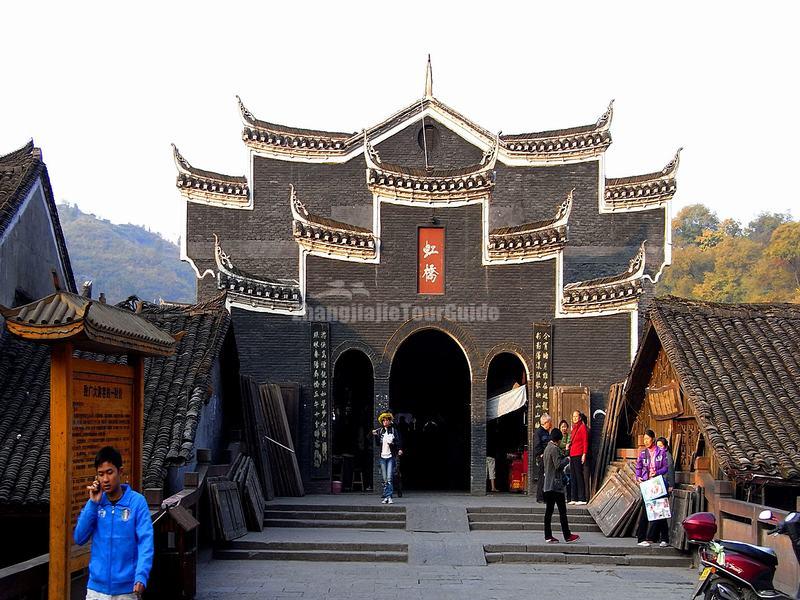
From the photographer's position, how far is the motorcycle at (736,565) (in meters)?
7.95

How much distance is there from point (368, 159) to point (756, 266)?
38355 mm

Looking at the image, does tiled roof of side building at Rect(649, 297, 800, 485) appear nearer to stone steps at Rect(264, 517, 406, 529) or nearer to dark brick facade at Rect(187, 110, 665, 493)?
dark brick facade at Rect(187, 110, 665, 493)

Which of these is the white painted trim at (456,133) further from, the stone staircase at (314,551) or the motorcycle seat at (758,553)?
the motorcycle seat at (758,553)

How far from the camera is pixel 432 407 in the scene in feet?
77.9

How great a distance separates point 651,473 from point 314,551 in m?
4.19

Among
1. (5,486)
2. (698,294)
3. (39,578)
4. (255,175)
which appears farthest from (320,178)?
(698,294)

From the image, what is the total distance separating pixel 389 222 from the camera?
1958cm

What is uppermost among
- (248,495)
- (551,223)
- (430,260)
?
(551,223)

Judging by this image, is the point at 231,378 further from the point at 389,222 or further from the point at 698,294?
the point at 698,294

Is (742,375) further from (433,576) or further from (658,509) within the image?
(433,576)

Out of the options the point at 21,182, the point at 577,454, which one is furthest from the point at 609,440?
the point at 21,182

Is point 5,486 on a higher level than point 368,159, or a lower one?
lower

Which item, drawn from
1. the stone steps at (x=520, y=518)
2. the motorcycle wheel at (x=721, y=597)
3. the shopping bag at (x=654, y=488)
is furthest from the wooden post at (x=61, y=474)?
the stone steps at (x=520, y=518)

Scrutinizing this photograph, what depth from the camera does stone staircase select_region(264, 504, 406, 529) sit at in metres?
15.0
